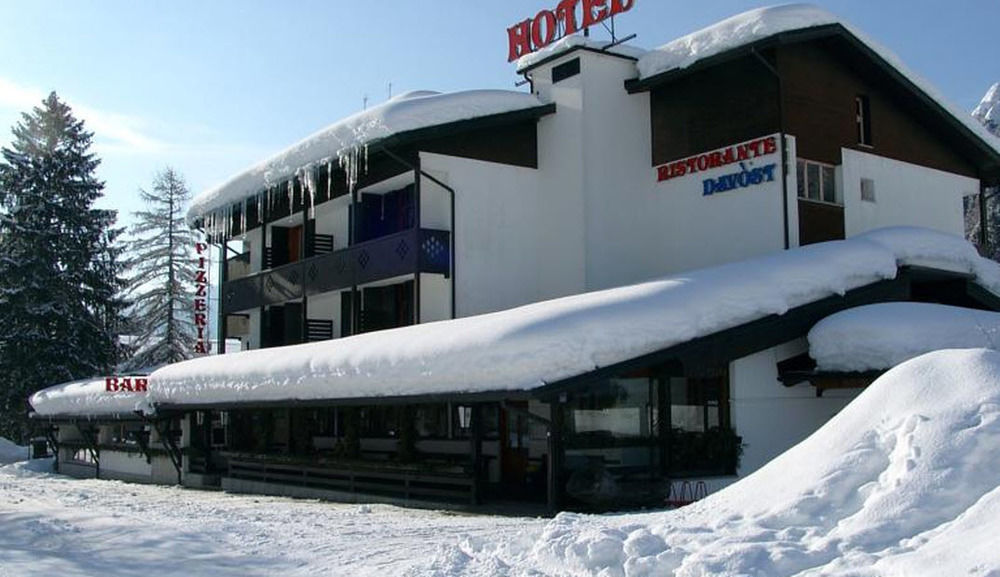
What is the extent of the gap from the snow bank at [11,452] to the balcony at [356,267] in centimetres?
1439

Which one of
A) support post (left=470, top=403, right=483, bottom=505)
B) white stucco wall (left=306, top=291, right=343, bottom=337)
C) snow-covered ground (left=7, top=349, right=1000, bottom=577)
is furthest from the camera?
white stucco wall (left=306, top=291, right=343, bottom=337)

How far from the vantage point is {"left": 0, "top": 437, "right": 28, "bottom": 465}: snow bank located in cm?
3725

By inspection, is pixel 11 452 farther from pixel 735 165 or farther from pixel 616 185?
pixel 735 165

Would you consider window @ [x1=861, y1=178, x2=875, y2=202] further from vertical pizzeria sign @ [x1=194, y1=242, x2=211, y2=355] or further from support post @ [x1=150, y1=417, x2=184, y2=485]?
vertical pizzeria sign @ [x1=194, y1=242, x2=211, y2=355]

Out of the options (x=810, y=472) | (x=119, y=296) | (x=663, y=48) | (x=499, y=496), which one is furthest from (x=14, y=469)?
(x=810, y=472)

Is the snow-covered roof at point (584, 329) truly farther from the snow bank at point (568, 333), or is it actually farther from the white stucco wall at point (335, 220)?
the white stucco wall at point (335, 220)

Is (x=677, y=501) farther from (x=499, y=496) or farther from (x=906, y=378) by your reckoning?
(x=906, y=378)

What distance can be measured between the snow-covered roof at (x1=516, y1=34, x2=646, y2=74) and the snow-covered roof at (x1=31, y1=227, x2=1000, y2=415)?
7240 millimetres

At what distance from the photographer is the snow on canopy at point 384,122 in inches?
838

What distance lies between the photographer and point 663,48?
23.1 m

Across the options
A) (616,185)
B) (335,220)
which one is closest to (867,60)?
(616,185)

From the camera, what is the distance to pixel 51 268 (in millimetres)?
40281

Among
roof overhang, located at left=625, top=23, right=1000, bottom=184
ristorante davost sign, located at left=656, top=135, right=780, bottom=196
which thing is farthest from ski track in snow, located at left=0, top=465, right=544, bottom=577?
roof overhang, located at left=625, top=23, right=1000, bottom=184

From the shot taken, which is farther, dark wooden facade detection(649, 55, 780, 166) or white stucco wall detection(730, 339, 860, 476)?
dark wooden facade detection(649, 55, 780, 166)
